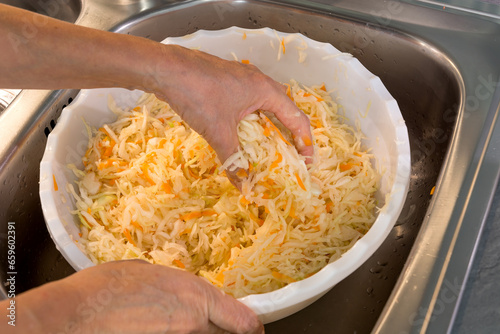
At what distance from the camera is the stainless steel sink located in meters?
1.17

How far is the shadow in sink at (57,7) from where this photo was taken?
2.07 metres

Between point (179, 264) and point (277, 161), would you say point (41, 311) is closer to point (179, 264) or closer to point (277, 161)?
point (179, 264)

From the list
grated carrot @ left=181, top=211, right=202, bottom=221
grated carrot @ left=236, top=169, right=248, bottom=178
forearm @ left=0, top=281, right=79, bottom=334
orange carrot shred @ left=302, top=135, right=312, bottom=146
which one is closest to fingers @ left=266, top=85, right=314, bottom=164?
orange carrot shred @ left=302, top=135, right=312, bottom=146

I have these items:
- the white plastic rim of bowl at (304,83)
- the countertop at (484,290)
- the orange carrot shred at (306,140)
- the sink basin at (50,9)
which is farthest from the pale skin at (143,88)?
the sink basin at (50,9)

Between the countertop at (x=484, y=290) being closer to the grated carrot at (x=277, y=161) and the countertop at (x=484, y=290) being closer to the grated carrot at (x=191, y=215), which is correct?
the grated carrot at (x=277, y=161)

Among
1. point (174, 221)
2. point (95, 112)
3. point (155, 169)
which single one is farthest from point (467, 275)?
point (95, 112)

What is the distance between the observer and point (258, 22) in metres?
1.92

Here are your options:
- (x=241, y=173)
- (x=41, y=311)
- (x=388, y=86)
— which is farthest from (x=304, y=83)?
(x=41, y=311)

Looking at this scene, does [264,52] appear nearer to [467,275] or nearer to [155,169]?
[155,169]

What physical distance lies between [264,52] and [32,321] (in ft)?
4.17

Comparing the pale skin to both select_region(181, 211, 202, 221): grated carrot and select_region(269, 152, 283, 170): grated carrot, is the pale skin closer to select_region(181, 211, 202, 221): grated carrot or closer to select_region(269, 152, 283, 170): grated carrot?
select_region(269, 152, 283, 170): grated carrot

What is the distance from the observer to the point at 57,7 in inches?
84.8

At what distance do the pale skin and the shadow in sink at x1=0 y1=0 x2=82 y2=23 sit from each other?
1.01 meters

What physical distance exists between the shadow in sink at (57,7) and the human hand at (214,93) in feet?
3.48
